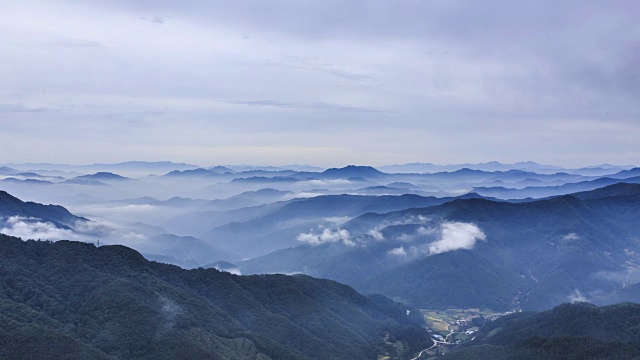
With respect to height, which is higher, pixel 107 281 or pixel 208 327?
pixel 107 281

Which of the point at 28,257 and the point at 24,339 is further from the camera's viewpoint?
the point at 28,257

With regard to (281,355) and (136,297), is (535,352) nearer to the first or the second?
(281,355)

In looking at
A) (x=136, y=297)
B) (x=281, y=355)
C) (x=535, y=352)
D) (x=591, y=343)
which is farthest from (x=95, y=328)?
(x=591, y=343)

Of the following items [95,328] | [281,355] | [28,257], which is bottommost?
[281,355]

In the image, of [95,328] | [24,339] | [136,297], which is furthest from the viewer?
[136,297]

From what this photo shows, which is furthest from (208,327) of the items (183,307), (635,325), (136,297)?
(635,325)

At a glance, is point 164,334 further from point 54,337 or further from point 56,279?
point 56,279

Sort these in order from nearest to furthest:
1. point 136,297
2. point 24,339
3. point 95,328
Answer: point 24,339, point 95,328, point 136,297

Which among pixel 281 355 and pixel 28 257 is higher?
pixel 28 257

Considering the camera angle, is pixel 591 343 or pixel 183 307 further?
pixel 183 307
